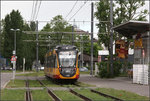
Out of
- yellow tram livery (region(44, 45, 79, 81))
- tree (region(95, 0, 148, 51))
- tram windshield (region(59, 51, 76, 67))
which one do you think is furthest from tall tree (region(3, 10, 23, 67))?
tram windshield (region(59, 51, 76, 67))

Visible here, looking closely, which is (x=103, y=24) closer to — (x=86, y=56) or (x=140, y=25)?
(x=140, y=25)

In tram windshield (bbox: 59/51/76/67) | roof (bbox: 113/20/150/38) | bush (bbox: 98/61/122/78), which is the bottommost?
bush (bbox: 98/61/122/78)

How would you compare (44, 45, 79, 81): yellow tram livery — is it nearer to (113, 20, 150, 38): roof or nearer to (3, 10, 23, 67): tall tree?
(113, 20, 150, 38): roof

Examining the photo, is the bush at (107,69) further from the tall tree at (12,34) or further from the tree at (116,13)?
the tall tree at (12,34)

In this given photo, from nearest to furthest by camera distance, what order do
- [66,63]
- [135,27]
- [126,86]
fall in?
1. [126,86]
2. [135,27]
3. [66,63]

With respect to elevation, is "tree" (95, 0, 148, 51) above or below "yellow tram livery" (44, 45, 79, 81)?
above

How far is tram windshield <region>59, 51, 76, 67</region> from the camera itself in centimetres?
2619

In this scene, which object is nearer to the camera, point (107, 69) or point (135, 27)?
point (135, 27)

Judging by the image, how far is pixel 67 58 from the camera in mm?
26312

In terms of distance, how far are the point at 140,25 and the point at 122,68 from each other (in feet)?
47.5

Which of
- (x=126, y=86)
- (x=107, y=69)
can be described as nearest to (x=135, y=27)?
(x=126, y=86)

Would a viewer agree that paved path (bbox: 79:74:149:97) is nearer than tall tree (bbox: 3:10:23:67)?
Yes

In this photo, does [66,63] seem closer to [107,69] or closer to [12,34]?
[107,69]

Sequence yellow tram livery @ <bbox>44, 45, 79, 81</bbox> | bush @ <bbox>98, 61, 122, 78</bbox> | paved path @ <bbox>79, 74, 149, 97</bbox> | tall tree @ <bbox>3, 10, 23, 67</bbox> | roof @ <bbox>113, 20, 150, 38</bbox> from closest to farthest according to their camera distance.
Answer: paved path @ <bbox>79, 74, 149, 97</bbox>
roof @ <bbox>113, 20, 150, 38</bbox>
yellow tram livery @ <bbox>44, 45, 79, 81</bbox>
bush @ <bbox>98, 61, 122, 78</bbox>
tall tree @ <bbox>3, 10, 23, 67</bbox>
